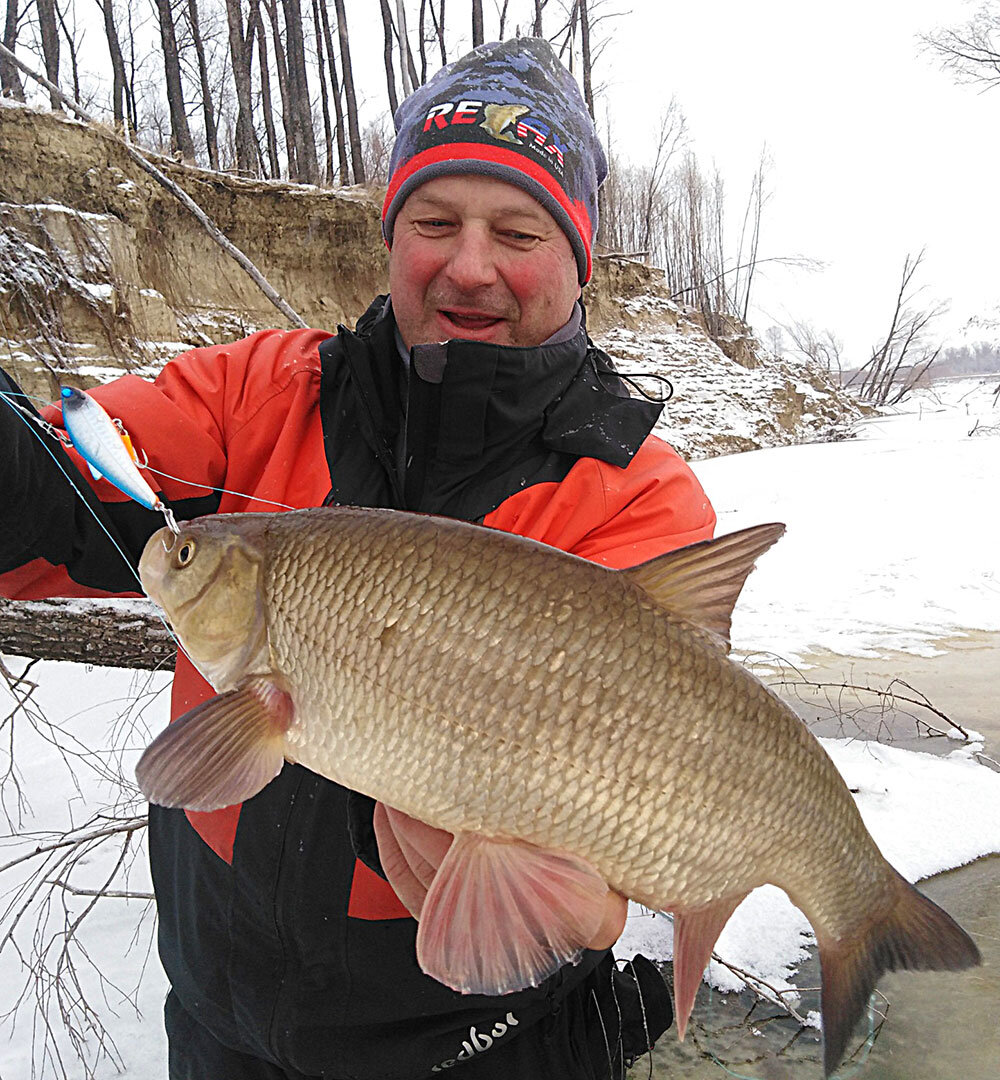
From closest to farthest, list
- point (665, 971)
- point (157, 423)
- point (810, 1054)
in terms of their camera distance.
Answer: point (157, 423)
point (810, 1054)
point (665, 971)

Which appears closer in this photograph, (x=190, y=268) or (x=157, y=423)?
(x=157, y=423)

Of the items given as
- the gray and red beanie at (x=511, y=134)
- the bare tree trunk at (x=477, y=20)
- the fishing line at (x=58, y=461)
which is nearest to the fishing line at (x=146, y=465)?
the fishing line at (x=58, y=461)

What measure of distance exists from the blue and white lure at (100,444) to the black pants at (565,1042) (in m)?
1.12

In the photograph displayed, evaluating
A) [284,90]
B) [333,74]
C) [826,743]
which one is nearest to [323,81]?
[333,74]

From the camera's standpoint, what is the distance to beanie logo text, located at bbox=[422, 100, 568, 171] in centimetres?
185

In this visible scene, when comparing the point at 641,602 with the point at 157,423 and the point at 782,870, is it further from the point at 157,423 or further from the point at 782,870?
the point at 157,423

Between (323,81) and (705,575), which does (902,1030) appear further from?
(323,81)

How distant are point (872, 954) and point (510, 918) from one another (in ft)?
2.10

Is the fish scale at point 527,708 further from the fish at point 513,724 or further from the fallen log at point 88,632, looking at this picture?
the fallen log at point 88,632

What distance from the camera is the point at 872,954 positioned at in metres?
1.37

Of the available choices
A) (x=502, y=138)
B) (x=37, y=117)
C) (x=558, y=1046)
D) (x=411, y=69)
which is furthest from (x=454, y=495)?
(x=411, y=69)

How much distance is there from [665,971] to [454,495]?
6.42 feet

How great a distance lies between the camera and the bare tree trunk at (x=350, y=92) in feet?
55.0

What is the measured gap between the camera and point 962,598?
23.2 ft
